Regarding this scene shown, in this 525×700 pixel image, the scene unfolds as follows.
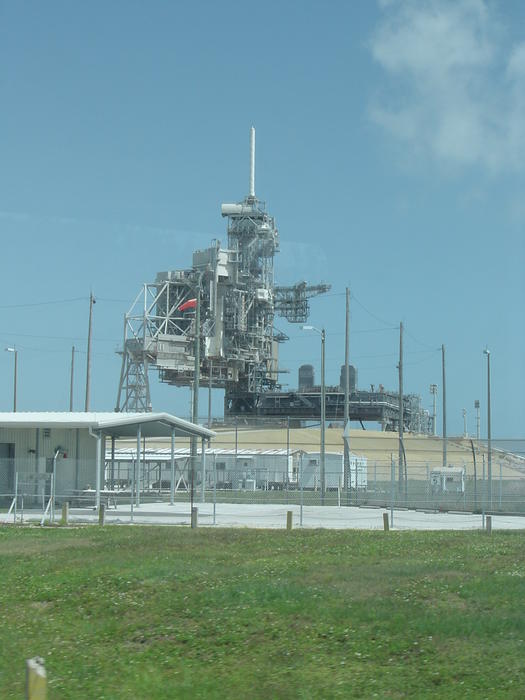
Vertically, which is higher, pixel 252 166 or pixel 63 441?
pixel 252 166

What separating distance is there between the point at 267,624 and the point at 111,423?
25529 millimetres

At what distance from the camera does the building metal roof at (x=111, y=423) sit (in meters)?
36.3

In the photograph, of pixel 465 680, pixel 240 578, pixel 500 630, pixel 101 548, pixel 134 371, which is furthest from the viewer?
pixel 134 371

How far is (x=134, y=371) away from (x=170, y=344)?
13.0ft

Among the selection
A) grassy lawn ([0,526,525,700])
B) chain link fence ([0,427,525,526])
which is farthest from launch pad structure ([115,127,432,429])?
grassy lawn ([0,526,525,700])

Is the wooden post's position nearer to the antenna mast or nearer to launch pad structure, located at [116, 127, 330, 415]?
launch pad structure, located at [116, 127, 330, 415]

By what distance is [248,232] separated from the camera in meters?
91.5

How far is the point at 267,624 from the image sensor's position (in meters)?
11.1

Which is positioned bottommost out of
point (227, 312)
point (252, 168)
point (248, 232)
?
point (227, 312)

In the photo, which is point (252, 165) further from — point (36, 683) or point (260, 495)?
point (36, 683)

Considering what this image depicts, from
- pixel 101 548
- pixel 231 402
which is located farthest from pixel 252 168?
pixel 101 548

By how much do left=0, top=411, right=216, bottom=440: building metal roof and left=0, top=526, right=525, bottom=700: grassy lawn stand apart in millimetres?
19035

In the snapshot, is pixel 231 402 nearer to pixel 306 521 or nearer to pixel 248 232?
pixel 248 232

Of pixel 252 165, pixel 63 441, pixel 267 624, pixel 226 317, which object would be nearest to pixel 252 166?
pixel 252 165
